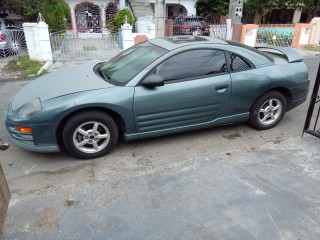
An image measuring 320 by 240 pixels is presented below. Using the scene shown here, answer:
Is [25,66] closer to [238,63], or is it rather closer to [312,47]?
[238,63]

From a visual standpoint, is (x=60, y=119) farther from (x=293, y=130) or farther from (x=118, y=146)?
(x=293, y=130)

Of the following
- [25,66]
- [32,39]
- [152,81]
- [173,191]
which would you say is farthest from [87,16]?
[173,191]

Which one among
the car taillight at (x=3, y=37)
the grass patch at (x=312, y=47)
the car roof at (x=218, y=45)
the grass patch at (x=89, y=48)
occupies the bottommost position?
the grass patch at (x=312, y=47)

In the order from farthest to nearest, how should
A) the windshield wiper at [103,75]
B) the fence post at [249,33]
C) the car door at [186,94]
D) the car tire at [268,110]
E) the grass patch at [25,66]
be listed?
the fence post at [249,33]
the grass patch at [25,66]
the car tire at [268,110]
the windshield wiper at [103,75]
the car door at [186,94]

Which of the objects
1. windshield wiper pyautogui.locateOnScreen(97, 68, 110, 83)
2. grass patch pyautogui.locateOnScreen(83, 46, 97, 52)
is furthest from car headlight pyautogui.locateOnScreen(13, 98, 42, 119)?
grass patch pyautogui.locateOnScreen(83, 46, 97, 52)

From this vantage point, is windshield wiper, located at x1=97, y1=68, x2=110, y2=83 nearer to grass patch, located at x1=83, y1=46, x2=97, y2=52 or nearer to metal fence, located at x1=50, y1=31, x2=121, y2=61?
metal fence, located at x1=50, y1=31, x2=121, y2=61

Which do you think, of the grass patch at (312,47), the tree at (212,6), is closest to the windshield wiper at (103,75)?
the grass patch at (312,47)

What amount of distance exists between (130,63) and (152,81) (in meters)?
0.70

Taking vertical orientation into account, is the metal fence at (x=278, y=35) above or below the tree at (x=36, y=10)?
below

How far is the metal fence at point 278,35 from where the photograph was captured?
13.9 metres

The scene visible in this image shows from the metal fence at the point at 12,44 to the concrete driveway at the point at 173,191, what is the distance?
7.15 metres

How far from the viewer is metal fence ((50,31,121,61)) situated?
9.60 m

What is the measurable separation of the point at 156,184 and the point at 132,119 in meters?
0.86

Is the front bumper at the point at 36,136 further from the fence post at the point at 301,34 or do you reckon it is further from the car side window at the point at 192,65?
the fence post at the point at 301,34
